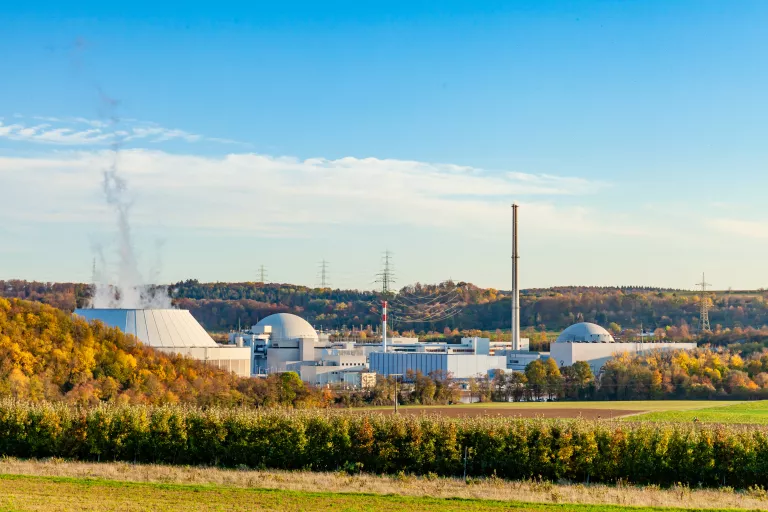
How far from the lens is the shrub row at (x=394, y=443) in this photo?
119ft

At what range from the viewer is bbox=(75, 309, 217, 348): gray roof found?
80.9m

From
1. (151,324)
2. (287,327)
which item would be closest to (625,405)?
(151,324)

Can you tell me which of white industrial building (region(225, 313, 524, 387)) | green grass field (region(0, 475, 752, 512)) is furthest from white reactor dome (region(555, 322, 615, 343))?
green grass field (region(0, 475, 752, 512))

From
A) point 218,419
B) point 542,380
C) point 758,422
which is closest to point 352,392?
point 542,380

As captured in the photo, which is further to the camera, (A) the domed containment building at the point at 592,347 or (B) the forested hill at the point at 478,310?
(B) the forested hill at the point at 478,310

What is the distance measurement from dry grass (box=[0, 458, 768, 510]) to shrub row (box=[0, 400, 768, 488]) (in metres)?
1.66

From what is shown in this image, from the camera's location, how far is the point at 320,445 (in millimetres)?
38750

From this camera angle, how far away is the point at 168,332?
82.4m

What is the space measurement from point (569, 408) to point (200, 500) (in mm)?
53617

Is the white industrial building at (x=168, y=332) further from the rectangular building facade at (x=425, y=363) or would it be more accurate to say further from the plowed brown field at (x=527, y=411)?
the rectangular building facade at (x=425, y=363)

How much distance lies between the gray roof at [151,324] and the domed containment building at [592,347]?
4193 centimetres

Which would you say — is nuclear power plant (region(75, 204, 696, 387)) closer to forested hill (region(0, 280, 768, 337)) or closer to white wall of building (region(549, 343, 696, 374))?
white wall of building (region(549, 343, 696, 374))

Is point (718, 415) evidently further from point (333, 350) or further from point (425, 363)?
point (333, 350)

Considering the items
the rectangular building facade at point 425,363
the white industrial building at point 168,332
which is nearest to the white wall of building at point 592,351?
the rectangular building facade at point 425,363
